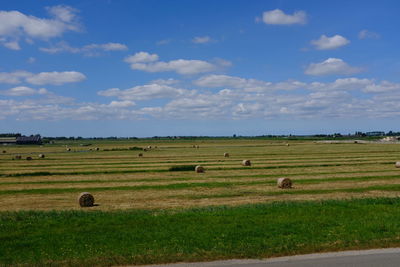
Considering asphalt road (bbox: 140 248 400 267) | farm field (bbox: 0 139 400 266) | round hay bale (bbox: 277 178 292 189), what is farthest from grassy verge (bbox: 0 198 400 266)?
round hay bale (bbox: 277 178 292 189)

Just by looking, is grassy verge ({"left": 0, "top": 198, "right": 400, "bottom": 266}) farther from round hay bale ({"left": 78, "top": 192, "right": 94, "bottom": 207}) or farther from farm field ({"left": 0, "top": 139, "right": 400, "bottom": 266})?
round hay bale ({"left": 78, "top": 192, "right": 94, "bottom": 207})

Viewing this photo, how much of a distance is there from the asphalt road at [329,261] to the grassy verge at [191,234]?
0.54 meters

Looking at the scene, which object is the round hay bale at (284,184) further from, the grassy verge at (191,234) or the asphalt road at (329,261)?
the asphalt road at (329,261)

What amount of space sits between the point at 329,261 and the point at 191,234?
4931 mm

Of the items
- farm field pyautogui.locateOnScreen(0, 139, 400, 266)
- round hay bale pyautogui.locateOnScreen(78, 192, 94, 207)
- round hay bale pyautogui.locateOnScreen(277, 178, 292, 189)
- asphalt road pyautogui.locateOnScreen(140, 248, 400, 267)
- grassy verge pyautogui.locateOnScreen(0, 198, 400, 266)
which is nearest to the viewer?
asphalt road pyautogui.locateOnScreen(140, 248, 400, 267)

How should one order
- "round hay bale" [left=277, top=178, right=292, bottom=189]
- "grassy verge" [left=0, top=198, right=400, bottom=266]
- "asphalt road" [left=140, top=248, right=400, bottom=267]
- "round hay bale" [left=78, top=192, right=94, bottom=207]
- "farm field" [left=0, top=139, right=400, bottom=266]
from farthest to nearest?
"round hay bale" [left=277, top=178, right=292, bottom=189]
"round hay bale" [left=78, top=192, right=94, bottom=207]
"farm field" [left=0, top=139, right=400, bottom=266]
"grassy verge" [left=0, top=198, right=400, bottom=266]
"asphalt road" [left=140, top=248, right=400, bottom=267]

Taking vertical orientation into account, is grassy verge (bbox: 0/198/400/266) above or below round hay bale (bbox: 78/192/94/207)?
above

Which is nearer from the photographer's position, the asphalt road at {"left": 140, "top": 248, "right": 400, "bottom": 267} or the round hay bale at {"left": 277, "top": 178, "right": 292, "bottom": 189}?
the asphalt road at {"left": 140, "top": 248, "right": 400, "bottom": 267}

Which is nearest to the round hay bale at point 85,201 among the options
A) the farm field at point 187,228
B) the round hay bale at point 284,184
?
the farm field at point 187,228

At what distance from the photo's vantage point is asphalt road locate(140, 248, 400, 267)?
37.3 feet

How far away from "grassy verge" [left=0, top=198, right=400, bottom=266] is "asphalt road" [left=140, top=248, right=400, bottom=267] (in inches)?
21.4

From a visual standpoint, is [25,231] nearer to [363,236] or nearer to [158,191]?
[363,236]

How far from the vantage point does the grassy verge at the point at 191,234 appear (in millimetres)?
12633

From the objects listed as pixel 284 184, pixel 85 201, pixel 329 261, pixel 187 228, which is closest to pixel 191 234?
pixel 187 228
